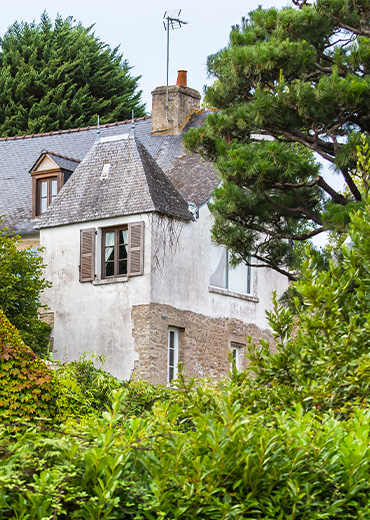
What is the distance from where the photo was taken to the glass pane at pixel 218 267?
2375 cm

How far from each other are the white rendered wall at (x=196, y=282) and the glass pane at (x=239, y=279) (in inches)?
9.2

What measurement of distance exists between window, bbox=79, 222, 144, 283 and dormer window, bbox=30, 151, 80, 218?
2710 mm

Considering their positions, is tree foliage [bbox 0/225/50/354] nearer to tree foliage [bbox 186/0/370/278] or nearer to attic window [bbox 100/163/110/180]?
attic window [bbox 100/163/110/180]

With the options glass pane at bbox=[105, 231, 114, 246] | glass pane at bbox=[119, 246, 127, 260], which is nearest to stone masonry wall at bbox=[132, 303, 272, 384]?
glass pane at bbox=[119, 246, 127, 260]

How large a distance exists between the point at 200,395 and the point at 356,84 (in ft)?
31.1

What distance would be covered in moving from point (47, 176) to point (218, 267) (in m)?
5.15

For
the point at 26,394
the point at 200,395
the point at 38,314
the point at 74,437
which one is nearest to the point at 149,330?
the point at 38,314

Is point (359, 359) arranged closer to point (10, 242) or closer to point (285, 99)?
point (285, 99)

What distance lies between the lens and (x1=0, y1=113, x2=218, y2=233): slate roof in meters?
24.8

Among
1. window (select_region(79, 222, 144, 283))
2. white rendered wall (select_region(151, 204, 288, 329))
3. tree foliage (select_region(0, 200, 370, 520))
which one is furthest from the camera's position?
white rendered wall (select_region(151, 204, 288, 329))

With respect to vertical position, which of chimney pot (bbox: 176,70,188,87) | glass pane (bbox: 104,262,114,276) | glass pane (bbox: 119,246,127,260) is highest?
chimney pot (bbox: 176,70,188,87)

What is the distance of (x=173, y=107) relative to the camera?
89.1 ft

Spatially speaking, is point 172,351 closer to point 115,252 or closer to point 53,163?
point 115,252

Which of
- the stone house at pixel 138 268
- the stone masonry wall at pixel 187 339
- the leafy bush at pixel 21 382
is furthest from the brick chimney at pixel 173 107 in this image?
the leafy bush at pixel 21 382
